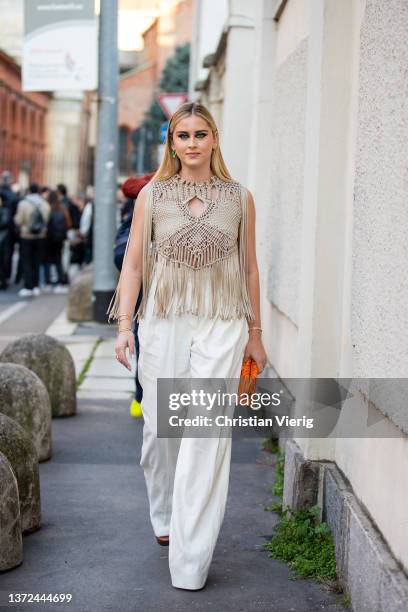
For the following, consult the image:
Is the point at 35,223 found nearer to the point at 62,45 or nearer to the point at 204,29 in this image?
the point at 204,29

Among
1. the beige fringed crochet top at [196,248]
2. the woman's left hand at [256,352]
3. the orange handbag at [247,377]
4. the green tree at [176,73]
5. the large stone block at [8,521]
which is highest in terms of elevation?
the green tree at [176,73]

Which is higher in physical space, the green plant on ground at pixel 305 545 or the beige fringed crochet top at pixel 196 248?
the beige fringed crochet top at pixel 196 248

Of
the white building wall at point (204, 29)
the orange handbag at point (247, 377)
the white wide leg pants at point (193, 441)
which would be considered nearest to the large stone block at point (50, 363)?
the white wide leg pants at point (193, 441)

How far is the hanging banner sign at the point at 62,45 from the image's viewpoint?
1527 centimetres

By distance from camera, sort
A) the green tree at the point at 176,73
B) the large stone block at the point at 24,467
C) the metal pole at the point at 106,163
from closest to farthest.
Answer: the large stone block at the point at 24,467, the metal pole at the point at 106,163, the green tree at the point at 176,73

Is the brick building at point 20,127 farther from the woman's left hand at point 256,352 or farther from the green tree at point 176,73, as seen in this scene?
the woman's left hand at point 256,352

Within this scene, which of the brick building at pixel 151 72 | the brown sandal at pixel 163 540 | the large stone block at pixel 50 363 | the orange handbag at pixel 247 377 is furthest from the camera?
the brick building at pixel 151 72

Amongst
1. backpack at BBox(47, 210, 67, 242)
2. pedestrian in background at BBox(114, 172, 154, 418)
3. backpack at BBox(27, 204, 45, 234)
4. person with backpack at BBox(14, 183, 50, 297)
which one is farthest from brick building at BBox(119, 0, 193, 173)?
pedestrian in background at BBox(114, 172, 154, 418)

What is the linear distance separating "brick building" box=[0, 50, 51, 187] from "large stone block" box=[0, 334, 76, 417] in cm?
3881

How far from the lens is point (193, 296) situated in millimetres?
5133

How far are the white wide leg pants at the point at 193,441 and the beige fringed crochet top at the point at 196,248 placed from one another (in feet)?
0.21

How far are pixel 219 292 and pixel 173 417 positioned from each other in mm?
590

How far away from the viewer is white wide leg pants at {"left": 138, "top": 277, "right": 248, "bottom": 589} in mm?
4977

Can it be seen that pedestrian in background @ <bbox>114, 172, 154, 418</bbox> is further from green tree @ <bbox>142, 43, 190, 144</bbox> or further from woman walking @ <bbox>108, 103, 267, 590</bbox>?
green tree @ <bbox>142, 43, 190, 144</bbox>
